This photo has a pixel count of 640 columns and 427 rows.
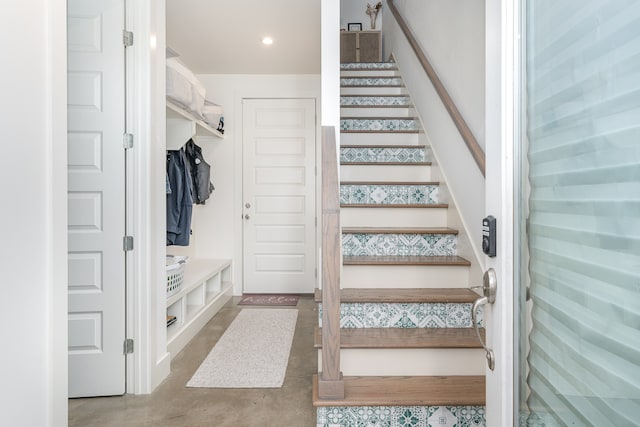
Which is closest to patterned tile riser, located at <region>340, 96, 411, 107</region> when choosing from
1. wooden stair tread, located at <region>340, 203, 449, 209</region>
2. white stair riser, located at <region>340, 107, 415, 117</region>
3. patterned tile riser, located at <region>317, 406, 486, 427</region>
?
white stair riser, located at <region>340, 107, 415, 117</region>

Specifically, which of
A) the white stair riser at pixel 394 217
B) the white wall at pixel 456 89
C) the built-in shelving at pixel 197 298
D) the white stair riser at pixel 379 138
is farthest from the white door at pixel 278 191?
the white stair riser at pixel 394 217

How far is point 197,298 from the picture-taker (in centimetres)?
320

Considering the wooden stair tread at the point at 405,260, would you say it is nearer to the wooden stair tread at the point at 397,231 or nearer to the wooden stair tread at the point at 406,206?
the wooden stair tread at the point at 397,231

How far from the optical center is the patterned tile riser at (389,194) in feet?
8.21

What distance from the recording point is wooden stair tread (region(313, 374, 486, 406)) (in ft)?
4.64

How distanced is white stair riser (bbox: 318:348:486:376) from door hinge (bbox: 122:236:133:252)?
125cm

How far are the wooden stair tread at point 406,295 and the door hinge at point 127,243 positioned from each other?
1.03 metres

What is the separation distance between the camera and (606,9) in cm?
55

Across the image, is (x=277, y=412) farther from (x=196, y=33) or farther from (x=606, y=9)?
(x=196, y=33)

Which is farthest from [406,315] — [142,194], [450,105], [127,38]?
[127,38]

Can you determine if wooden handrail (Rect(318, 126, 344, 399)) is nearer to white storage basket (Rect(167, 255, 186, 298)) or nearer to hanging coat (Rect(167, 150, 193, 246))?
white storage basket (Rect(167, 255, 186, 298))

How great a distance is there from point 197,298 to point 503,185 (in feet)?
9.66

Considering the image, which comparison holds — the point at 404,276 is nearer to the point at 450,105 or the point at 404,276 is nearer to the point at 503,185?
the point at 450,105

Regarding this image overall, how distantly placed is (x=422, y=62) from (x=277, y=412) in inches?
101
